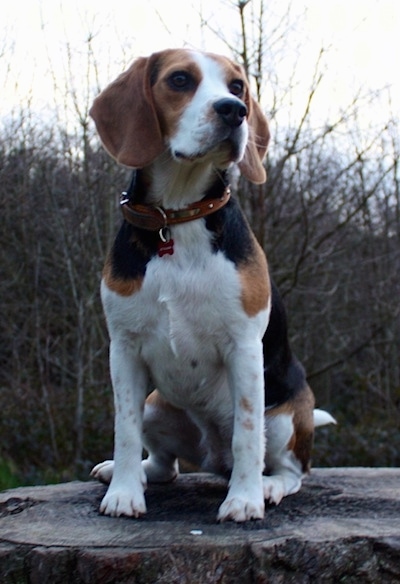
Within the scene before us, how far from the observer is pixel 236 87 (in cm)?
340

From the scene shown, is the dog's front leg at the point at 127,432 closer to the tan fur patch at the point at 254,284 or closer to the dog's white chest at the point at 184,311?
the dog's white chest at the point at 184,311

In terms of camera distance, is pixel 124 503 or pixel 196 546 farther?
pixel 124 503

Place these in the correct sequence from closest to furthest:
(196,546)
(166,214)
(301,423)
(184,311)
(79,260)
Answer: (196,546)
(184,311)
(166,214)
(301,423)
(79,260)

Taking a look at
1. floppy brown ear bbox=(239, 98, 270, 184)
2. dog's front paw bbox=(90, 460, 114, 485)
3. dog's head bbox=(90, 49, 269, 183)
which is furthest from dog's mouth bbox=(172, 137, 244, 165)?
dog's front paw bbox=(90, 460, 114, 485)

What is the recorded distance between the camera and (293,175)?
807cm

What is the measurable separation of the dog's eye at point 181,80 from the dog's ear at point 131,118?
121 millimetres

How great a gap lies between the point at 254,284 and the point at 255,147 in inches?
27.8

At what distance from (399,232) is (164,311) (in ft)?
29.9

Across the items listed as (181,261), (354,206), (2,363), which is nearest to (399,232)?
(354,206)

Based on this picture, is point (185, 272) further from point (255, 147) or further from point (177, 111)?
point (255, 147)

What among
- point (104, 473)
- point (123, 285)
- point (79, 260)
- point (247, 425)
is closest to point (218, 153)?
point (123, 285)

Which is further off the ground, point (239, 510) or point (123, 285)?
point (123, 285)

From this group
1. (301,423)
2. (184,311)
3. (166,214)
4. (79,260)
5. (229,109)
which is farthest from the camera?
(79,260)

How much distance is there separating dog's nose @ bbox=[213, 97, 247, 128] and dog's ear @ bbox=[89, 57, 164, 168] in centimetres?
30
